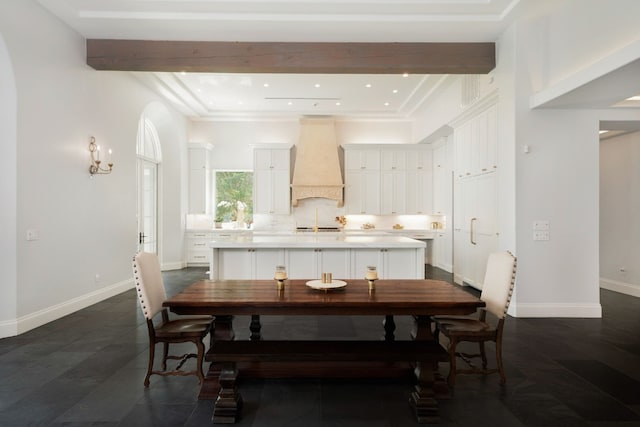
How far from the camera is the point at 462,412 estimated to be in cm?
230

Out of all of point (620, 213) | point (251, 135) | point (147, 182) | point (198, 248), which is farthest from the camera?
point (251, 135)

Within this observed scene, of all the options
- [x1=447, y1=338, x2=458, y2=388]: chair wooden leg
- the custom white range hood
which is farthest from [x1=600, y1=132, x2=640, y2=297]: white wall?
the custom white range hood

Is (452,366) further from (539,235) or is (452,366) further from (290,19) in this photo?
(290,19)

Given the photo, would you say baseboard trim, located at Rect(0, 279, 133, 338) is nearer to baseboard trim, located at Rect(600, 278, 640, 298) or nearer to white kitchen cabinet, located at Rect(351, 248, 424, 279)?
white kitchen cabinet, located at Rect(351, 248, 424, 279)

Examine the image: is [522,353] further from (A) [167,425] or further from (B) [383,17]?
(B) [383,17]

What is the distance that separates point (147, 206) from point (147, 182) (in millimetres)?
511

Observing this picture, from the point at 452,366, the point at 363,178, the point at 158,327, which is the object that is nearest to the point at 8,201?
the point at 158,327

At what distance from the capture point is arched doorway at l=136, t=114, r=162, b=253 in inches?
275

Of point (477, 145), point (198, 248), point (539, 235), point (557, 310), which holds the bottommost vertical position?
point (557, 310)

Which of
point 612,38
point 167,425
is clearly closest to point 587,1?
point 612,38

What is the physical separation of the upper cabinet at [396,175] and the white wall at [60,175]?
17.2ft

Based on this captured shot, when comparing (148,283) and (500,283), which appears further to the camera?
(500,283)

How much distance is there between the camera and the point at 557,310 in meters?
4.36

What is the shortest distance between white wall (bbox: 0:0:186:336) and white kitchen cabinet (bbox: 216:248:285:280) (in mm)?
1919
